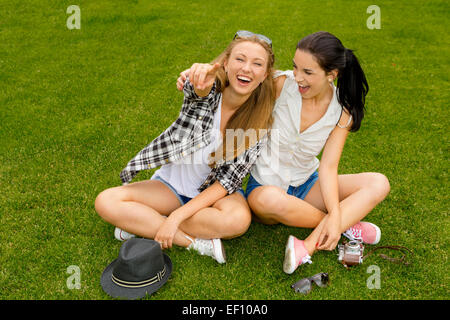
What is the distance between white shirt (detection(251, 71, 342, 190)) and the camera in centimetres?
292

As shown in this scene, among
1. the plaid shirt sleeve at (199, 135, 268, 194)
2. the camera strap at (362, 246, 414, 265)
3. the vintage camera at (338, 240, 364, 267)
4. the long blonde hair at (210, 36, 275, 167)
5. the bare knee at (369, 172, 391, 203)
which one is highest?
the long blonde hair at (210, 36, 275, 167)

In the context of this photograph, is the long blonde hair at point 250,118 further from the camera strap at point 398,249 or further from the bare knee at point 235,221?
the camera strap at point 398,249

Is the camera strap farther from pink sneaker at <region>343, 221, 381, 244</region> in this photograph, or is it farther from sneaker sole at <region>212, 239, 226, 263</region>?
sneaker sole at <region>212, 239, 226, 263</region>

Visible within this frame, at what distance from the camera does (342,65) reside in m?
2.73

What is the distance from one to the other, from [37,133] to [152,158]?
6.81ft

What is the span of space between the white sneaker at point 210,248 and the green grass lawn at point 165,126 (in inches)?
2.1

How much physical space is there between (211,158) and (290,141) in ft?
1.87

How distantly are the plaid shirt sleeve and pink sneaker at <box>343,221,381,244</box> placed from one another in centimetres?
88

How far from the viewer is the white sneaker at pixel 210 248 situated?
2.83 meters

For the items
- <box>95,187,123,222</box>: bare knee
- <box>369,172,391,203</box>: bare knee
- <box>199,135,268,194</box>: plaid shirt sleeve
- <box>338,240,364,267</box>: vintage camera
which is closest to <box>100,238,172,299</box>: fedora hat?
<box>95,187,123,222</box>: bare knee

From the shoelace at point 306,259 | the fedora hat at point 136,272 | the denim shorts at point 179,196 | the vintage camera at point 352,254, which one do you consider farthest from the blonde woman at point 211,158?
the vintage camera at point 352,254

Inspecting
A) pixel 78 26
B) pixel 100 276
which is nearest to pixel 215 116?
pixel 100 276

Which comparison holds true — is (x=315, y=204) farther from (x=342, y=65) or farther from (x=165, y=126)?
(x=165, y=126)

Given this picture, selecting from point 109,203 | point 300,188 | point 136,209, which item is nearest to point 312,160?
point 300,188
